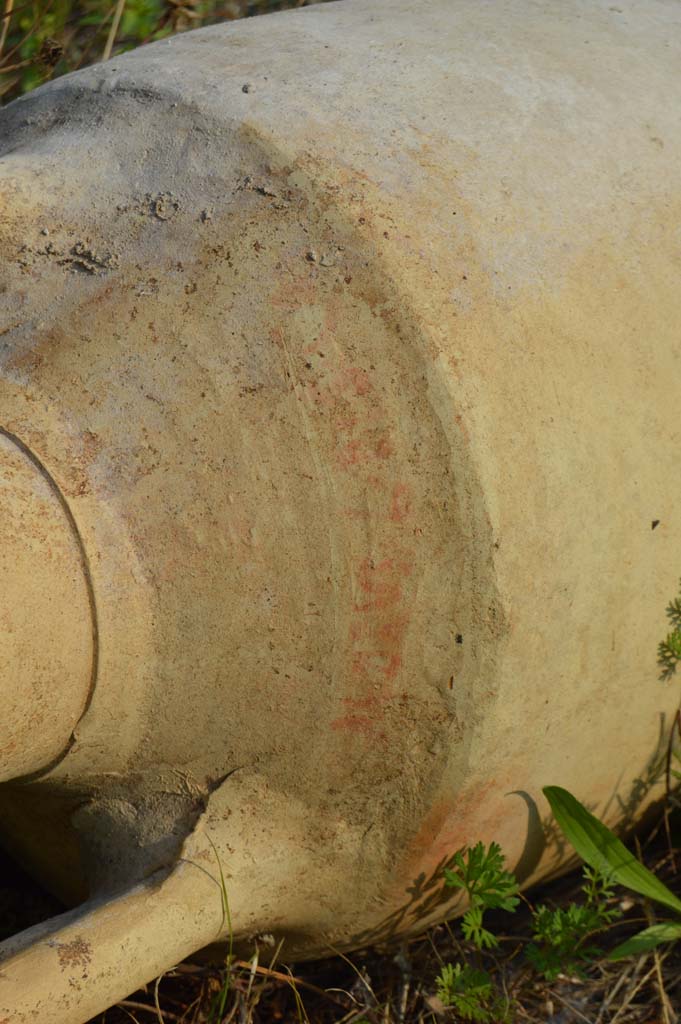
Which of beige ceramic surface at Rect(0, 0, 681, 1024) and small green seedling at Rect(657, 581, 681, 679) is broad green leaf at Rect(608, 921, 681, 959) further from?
small green seedling at Rect(657, 581, 681, 679)

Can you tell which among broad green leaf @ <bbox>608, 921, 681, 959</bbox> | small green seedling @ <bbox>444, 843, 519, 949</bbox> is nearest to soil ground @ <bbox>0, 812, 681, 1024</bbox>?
broad green leaf @ <bbox>608, 921, 681, 959</bbox>

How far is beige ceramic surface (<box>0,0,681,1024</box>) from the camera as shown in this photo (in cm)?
142

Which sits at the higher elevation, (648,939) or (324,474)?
(324,474)

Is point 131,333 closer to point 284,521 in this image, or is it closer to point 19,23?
point 284,521

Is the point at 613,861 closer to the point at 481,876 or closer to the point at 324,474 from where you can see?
the point at 481,876

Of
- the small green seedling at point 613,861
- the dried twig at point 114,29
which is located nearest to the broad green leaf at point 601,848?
the small green seedling at point 613,861

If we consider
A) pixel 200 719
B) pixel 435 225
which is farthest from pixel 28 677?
pixel 435 225

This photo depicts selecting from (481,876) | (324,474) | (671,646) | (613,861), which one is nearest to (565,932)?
(613,861)

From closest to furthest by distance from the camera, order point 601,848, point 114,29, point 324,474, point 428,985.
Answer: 1. point 324,474
2. point 601,848
3. point 428,985
4. point 114,29

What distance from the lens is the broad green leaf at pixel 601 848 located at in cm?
162

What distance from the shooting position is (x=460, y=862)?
5.18 ft

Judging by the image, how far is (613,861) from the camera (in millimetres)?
1700

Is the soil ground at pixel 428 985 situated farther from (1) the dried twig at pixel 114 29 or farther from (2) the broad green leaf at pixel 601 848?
(1) the dried twig at pixel 114 29

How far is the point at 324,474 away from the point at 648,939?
0.84 m
